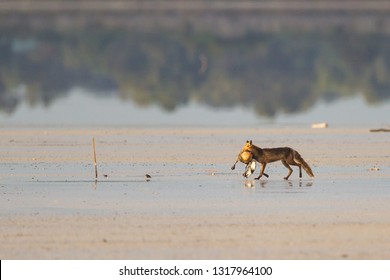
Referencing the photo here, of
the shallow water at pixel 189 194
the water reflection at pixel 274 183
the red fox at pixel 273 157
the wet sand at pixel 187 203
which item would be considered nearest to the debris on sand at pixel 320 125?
the wet sand at pixel 187 203

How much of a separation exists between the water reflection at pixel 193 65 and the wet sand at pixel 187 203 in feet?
65.8

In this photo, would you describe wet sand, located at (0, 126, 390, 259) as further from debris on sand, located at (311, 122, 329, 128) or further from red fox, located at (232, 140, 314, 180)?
debris on sand, located at (311, 122, 329, 128)

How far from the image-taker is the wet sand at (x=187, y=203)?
1438 centimetres

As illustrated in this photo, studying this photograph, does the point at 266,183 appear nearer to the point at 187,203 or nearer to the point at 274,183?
the point at 274,183

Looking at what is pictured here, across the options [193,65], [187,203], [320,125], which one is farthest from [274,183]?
[193,65]

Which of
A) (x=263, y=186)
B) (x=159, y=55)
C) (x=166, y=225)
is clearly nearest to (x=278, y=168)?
(x=263, y=186)

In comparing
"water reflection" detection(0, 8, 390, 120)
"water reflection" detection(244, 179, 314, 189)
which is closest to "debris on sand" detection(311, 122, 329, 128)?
"water reflection" detection(0, 8, 390, 120)

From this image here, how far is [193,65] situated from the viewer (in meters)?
60.5

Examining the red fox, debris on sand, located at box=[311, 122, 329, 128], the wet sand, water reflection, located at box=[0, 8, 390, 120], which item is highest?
water reflection, located at box=[0, 8, 390, 120]

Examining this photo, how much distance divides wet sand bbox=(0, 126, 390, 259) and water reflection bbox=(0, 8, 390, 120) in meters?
20.1

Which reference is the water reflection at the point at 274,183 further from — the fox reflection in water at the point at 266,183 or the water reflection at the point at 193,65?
the water reflection at the point at 193,65

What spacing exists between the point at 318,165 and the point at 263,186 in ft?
11.0

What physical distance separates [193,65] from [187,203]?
43.0 m

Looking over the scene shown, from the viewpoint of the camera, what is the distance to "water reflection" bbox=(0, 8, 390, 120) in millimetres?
50281
